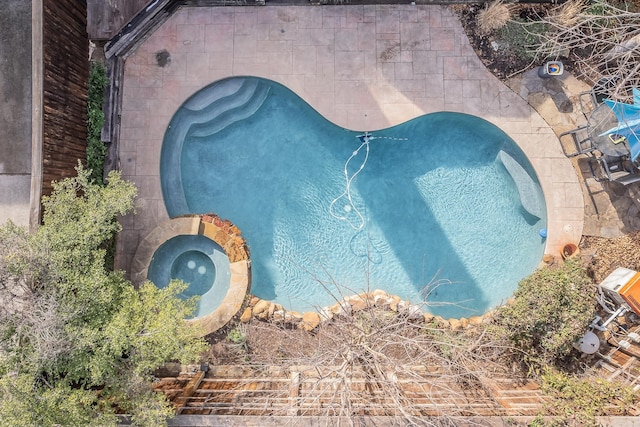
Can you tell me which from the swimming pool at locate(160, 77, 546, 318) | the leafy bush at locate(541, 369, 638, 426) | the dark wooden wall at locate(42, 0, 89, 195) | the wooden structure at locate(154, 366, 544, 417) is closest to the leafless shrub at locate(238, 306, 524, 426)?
the wooden structure at locate(154, 366, 544, 417)

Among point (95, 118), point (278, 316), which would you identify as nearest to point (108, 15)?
point (95, 118)

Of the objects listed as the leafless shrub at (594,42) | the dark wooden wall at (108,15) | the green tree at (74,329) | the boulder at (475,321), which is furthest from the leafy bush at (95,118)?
the leafless shrub at (594,42)

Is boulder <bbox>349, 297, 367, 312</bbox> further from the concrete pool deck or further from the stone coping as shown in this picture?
the concrete pool deck

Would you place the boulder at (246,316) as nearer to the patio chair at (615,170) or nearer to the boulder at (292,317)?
the boulder at (292,317)

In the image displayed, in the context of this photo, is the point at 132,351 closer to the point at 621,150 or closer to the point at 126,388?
the point at 126,388

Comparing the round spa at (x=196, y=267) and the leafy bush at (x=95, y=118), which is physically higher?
the leafy bush at (x=95, y=118)

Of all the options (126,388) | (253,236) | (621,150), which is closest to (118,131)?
(253,236)
